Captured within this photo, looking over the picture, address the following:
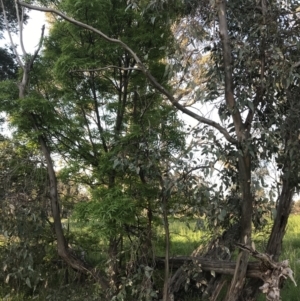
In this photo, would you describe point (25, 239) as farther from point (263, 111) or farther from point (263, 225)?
point (263, 111)

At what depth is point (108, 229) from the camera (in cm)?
373

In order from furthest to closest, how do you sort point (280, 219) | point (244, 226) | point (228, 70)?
point (280, 219), point (244, 226), point (228, 70)

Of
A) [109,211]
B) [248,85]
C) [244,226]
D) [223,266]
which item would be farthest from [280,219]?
[109,211]

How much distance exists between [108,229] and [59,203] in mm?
1068

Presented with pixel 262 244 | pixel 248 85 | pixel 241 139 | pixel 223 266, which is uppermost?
pixel 248 85

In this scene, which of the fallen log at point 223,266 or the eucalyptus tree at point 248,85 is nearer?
the eucalyptus tree at point 248,85

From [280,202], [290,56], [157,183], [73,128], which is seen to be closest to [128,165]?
[157,183]

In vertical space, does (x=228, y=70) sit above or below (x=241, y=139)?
above

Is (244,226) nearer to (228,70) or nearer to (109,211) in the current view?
(109,211)

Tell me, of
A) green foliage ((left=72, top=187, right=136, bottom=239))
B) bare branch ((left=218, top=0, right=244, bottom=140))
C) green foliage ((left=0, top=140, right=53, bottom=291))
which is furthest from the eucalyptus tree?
green foliage ((left=0, top=140, right=53, bottom=291))

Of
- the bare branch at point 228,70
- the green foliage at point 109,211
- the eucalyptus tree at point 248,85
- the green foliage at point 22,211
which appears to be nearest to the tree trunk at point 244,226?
the eucalyptus tree at point 248,85

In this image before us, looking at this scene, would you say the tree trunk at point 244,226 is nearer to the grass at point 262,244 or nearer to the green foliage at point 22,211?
the grass at point 262,244

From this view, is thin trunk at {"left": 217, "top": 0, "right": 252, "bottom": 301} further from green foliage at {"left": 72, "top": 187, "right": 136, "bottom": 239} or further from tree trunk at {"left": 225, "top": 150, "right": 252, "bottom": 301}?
green foliage at {"left": 72, "top": 187, "right": 136, "bottom": 239}

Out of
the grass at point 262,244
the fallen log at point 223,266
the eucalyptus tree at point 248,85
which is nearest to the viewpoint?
the eucalyptus tree at point 248,85
